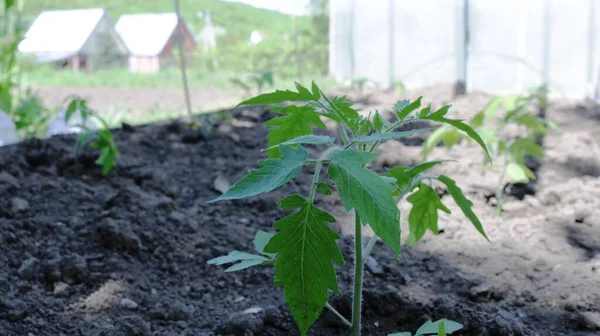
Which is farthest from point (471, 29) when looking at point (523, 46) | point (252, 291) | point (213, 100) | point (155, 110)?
point (252, 291)

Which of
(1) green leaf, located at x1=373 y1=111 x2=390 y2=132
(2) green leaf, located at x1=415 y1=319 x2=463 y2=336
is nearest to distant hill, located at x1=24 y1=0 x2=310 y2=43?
(1) green leaf, located at x1=373 y1=111 x2=390 y2=132

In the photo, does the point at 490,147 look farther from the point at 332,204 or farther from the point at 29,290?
→ the point at 29,290

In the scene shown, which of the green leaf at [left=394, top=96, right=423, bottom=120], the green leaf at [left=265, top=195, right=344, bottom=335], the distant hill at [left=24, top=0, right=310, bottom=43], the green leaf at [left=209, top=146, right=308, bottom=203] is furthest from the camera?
the distant hill at [left=24, top=0, right=310, bottom=43]

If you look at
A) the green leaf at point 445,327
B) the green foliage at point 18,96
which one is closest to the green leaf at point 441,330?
the green leaf at point 445,327

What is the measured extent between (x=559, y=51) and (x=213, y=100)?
4302 mm

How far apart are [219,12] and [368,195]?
31.6 ft

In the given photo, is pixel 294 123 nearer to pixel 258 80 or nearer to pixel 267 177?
pixel 267 177

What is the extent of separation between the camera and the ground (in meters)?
1.51

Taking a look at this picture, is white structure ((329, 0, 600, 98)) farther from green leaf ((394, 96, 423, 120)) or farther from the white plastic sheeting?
green leaf ((394, 96, 423, 120))

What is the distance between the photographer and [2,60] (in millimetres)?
4320

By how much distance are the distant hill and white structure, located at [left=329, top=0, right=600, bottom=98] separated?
1259 mm

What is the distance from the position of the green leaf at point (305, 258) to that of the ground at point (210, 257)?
49 centimetres

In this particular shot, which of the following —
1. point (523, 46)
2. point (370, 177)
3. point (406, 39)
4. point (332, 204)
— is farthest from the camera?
point (406, 39)

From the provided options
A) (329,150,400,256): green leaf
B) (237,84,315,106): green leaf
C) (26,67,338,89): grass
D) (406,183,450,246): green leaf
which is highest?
(237,84,315,106): green leaf
